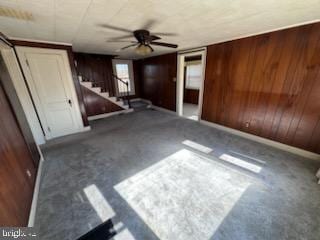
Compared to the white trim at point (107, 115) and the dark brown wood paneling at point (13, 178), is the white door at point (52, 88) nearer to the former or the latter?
the white trim at point (107, 115)

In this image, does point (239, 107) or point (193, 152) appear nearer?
point (193, 152)

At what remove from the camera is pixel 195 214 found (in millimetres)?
1527

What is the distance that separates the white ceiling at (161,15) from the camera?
4.98 feet

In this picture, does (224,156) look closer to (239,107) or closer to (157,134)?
(239,107)

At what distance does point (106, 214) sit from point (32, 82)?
11.3ft

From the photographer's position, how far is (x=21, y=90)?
2.82 metres

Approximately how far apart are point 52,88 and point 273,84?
16.8 ft

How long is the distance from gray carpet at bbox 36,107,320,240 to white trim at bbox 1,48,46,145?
18.6 inches

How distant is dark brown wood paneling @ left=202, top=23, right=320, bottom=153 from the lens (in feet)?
7.59

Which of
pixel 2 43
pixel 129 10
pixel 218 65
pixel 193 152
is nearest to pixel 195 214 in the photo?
pixel 193 152

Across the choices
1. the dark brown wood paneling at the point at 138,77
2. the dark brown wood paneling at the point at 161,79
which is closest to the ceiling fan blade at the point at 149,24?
the dark brown wood paneling at the point at 161,79

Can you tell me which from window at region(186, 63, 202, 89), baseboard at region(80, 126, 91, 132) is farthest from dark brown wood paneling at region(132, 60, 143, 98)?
baseboard at region(80, 126, 91, 132)

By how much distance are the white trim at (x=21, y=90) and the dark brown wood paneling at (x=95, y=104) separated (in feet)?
5.81

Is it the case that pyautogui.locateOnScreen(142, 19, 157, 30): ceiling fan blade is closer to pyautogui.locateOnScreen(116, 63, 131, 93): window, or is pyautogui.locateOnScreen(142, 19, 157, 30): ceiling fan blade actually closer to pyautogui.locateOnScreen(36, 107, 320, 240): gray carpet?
pyautogui.locateOnScreen(36, 107, 320, 240): gray carpet
